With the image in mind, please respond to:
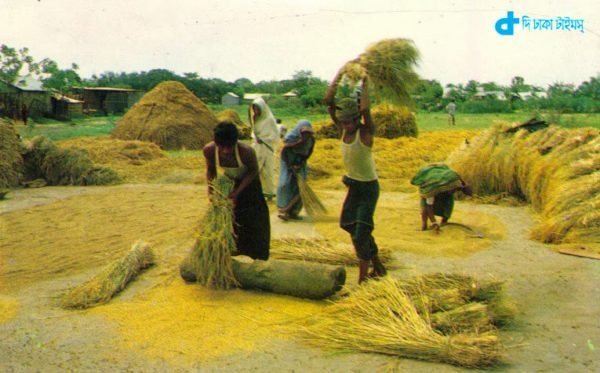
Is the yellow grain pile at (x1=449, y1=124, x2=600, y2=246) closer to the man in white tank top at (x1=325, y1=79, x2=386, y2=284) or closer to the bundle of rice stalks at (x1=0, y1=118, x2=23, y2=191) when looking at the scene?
the man in white tank top at (x1=325, y1=79, x2=386, y2=284)

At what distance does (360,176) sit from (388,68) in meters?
1.01

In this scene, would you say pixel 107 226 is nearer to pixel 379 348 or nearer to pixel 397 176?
pixel 379 348

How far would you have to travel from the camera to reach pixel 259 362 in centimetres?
377

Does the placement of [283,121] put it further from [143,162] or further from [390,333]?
[390,333]

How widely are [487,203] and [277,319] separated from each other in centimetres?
596

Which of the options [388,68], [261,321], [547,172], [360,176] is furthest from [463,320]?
[547,172]

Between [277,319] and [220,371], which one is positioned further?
[277,319]

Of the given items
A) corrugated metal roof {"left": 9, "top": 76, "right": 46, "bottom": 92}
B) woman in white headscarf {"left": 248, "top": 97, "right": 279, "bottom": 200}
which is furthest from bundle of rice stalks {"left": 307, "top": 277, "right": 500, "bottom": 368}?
corrugated metal roof {"left": 9, "top": 76, "right": 46, "bottom": 92}

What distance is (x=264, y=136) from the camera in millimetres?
9438

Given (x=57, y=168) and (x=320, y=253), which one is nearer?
(x=320, y=253)

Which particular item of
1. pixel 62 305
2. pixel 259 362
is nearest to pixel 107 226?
pixel 62 305

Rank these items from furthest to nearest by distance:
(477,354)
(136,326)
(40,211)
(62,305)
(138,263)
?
(40,211) < (138,263) < (62,305) < (136,326) < (477,354)

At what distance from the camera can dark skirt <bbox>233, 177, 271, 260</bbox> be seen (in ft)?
17.5

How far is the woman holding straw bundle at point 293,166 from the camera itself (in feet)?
27.1
